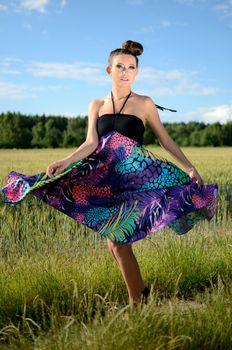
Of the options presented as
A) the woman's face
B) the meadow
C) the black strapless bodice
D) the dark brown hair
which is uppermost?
the dark brown hair

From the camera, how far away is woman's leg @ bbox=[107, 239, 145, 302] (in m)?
3.05

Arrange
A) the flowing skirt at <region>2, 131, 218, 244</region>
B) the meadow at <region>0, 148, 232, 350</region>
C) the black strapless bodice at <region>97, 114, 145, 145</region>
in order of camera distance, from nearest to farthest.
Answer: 1. the meadow at <region>0, 148, 232, 350</region>
2. the flowing skirt at <region>2, 131, 218, 244</region>
3. the black strapless bodice at <region>97, 114, 145, 145</region>

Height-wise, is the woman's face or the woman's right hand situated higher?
the woman's face

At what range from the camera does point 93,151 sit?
3.12m

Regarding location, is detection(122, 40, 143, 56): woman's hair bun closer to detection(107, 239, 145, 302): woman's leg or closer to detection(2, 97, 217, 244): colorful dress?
detection(2, 97, 217, 244): colorful dress

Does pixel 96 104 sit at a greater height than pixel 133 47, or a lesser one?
lesser

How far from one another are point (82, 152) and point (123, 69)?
1.70 ft

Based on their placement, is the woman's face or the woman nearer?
the woman

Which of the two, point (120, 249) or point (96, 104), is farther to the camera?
point (96, 104)

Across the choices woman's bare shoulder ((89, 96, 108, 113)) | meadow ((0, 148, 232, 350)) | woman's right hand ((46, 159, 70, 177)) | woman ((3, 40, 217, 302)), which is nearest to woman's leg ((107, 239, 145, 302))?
woman ((3, 40, 217, 302))

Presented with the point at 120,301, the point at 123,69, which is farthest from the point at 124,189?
the point at 120,301

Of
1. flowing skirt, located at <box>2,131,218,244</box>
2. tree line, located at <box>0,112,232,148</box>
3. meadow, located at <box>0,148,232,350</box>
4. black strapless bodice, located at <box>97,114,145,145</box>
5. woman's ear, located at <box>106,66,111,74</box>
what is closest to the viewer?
meadow, located at <box>0,148,232,350</box>

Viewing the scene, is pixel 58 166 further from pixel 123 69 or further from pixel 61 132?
pixel 61 132

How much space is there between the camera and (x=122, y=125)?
121 inches
